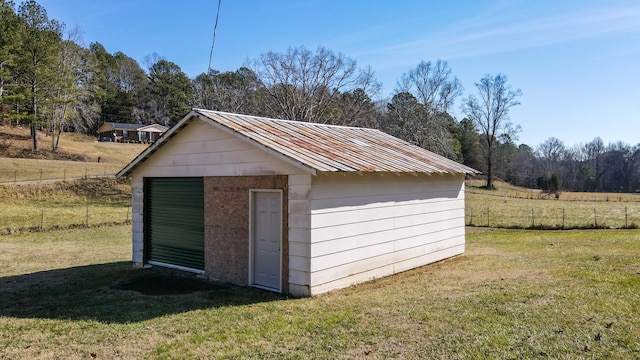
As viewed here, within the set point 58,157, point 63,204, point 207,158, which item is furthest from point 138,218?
point 58,157

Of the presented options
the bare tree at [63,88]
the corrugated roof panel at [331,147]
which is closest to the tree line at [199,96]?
the bare tree at [63,88]

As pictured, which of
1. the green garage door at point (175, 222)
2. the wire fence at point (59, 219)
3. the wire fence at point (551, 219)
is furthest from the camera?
the wire fence at point (551, 219)

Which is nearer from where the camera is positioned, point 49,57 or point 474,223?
point 474,223

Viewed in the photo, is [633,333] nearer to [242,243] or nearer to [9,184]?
[242,243]

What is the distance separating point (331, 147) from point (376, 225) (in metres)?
2.19

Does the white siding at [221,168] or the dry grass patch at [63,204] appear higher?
the white siding at [221,168]

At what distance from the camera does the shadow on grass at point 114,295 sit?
28.8 feet

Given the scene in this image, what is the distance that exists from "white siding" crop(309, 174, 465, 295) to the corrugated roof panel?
1.14 feet

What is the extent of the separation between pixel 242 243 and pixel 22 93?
152 feet

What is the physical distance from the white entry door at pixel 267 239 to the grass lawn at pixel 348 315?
545mm

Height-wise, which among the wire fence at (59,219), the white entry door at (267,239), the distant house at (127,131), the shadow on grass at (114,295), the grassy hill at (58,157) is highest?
the distant house at (127,131)

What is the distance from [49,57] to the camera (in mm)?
46750

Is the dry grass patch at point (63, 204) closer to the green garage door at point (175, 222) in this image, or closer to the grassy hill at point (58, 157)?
the grassy hill at point (58, 157)

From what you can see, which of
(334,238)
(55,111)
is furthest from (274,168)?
(55,111)
